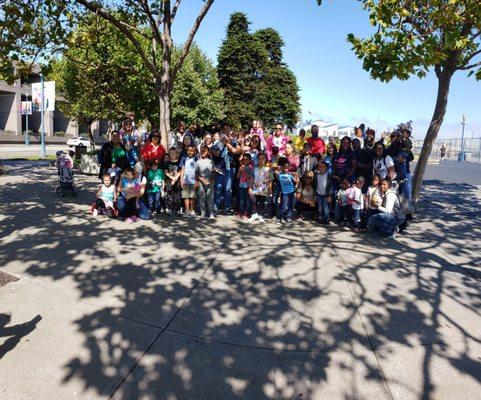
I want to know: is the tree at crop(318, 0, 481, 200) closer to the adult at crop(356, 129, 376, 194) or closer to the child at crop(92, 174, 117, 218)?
the adult at crop(356, 129, 376, 194)

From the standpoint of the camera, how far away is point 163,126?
10.1m

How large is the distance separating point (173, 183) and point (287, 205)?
8.96 ft

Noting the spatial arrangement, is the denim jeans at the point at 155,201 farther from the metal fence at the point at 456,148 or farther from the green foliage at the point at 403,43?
the metal fence at the point at 456,148

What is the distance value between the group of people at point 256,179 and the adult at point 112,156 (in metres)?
0.02

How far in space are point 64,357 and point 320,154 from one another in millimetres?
7553

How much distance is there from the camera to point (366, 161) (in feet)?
28.2

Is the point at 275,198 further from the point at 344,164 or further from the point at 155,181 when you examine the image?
the point at 155,181

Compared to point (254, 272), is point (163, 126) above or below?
above

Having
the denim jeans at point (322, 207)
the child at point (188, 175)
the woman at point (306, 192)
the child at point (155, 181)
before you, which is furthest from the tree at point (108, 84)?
the denim jeans at point (322, 207)

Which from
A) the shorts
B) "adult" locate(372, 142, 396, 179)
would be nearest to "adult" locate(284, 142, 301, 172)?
"adult" locate(372, 142, 396, 179)

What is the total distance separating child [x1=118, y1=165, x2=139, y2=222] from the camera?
8.14m

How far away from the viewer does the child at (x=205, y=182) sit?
27.8 feet

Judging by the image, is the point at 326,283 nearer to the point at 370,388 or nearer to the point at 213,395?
the point at 370,388

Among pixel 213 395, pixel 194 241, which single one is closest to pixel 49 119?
pixel 194 241
